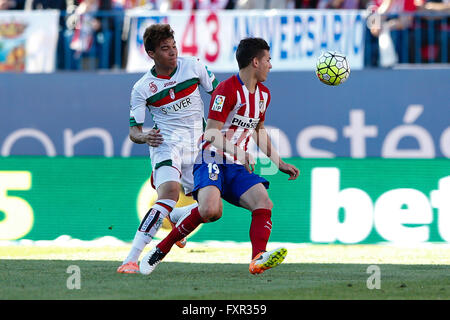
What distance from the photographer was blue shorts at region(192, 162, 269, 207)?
804cm

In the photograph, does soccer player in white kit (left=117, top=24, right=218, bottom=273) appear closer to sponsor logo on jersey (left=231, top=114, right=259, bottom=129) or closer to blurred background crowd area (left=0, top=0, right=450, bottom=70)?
sponsor logo on jersey (left=231, top=114, right=259, bottom=129)

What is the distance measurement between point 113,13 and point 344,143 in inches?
166

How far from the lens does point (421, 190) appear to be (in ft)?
40.7

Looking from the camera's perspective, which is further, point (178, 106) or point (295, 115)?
point (295, 115)

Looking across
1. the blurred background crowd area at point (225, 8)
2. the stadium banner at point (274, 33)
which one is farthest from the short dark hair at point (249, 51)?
the blurred background crowd area at point (225, 8)

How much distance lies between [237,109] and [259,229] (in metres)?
1.04

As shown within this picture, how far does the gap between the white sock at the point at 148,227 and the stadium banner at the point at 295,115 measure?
244 inches

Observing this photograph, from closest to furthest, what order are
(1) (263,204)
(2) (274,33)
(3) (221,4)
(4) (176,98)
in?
(1) (263,204) → (4) (176,98) → (2) (274,33) → (3) (221,4)

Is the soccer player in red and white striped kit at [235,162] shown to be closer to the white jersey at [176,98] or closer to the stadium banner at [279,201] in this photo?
the white jersey at [176,98]

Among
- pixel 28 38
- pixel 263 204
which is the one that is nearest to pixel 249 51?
pixel 263 204

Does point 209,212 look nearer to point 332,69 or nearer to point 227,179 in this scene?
point 227,179

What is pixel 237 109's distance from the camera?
8.06m

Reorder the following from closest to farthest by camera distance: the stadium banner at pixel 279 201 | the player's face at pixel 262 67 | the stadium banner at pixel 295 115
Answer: the player's face at pixel 262 67, the stadium banner at pixel 279 201, the stadium banner at pixel 295 115

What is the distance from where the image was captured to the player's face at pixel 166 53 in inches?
326
